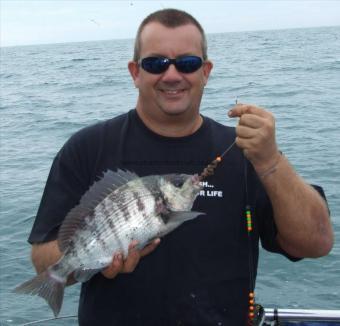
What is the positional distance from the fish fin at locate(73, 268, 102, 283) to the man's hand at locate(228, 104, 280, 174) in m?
1.01

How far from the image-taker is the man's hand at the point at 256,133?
2539 mm

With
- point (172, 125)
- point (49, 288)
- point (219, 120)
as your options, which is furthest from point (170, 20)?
point (219, 120)

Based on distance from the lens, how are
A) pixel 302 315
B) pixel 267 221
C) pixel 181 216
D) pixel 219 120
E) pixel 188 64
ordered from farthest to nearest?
1. pixel 219 120
2. pixel 302 315
3. pixel 267 221
4. pixel 188 64
5. pixel 181 216

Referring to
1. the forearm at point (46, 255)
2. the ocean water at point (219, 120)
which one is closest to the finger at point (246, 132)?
the forearm at point (46, 255)

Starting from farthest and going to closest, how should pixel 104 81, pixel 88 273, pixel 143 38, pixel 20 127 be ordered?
pixel 104 81
pixel 20 127
pixel 143 38
pixel 88 273

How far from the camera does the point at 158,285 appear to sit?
2.84 m

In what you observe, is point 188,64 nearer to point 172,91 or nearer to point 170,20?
point 172,91

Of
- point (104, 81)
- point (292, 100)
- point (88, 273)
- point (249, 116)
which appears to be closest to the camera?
point (249, 116)

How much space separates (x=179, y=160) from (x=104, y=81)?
95.3ft

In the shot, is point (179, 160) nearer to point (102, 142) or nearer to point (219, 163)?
point (219, 163)

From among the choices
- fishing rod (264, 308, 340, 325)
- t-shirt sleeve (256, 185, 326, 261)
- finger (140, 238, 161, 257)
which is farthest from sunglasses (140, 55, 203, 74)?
fishing rod (264, 308, 340, 325)

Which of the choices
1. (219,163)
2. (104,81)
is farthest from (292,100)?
→ (219,163)

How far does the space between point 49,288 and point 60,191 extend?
0.53 m

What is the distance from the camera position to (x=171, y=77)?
112 inches
